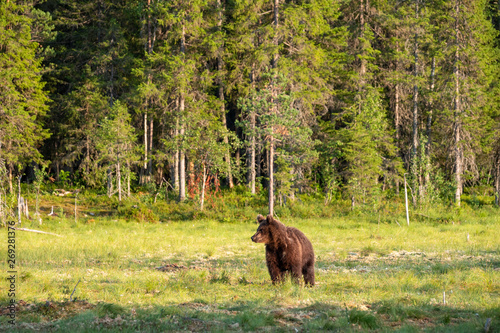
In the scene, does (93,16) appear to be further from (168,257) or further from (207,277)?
(207,277)

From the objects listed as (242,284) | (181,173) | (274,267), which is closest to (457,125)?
(181,173)

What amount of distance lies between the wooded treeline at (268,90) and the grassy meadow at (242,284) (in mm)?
8760

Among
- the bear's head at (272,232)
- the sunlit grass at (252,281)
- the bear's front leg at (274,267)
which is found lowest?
the sunlit grass at (252,281)

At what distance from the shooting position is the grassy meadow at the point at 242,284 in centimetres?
742

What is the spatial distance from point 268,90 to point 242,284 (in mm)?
17028

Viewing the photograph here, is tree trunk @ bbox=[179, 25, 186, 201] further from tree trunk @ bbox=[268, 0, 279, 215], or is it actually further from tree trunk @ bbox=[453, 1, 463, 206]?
tree trunk @ bbox=[453, 1, 463, 206]

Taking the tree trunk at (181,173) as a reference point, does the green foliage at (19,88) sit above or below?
above

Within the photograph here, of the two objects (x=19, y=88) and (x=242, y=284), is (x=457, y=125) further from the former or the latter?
(x=19, y=88)

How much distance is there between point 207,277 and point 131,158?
21167mm

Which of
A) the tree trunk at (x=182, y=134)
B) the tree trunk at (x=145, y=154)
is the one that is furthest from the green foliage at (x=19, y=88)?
the tree trunk at (x=182, y=134)

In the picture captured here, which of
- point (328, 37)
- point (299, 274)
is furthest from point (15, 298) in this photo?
point (328, 37)

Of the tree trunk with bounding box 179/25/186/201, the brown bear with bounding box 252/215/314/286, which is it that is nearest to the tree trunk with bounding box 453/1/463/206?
the tree trunk with bounding box 179/25/186/201

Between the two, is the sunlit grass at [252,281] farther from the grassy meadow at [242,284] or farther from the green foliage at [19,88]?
the green foliage at [19,88]

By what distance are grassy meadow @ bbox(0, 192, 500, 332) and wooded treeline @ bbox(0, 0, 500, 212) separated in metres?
8.76
